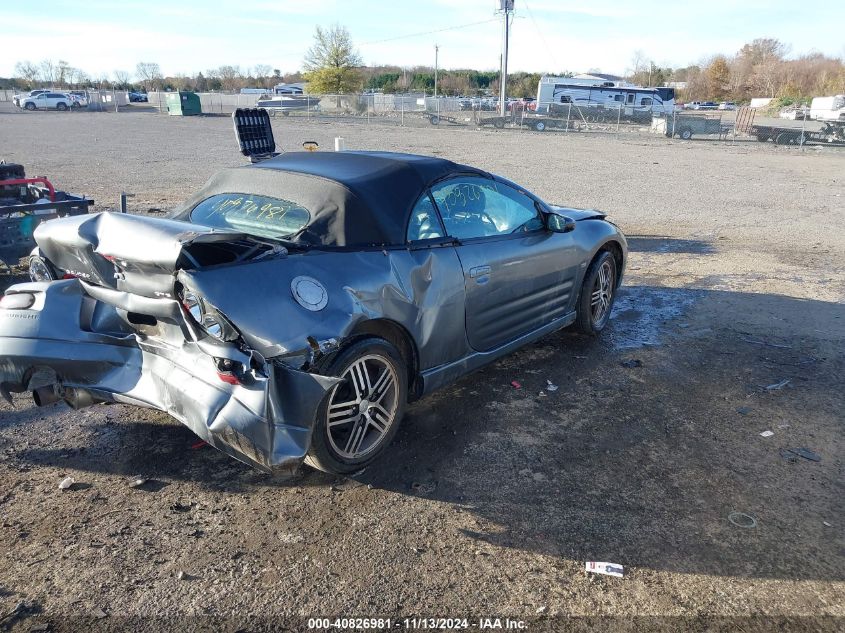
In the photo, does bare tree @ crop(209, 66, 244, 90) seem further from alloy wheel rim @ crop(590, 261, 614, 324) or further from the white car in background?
alloy wheel rim @ crop(590, 261, 614, 324)

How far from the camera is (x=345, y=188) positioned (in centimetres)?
369

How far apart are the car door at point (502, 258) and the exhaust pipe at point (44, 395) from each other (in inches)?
95.3

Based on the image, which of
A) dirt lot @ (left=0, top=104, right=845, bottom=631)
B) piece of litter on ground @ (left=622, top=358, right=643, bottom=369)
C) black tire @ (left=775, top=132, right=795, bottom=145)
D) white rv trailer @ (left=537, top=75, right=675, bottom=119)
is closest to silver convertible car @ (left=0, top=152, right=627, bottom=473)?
dirt lot @ (left=0, top=104, right=845, bottom=631)

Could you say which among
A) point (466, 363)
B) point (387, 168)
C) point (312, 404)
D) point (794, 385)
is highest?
point (387, 168)

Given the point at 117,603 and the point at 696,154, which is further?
the point at 696,154

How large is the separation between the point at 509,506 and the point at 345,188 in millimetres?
1968

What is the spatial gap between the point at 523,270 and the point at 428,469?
1.65m

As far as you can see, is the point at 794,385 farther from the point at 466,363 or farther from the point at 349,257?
the point at 349,257

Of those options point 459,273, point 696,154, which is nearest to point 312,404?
point 459,273

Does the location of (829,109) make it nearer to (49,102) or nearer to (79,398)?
(79,398)

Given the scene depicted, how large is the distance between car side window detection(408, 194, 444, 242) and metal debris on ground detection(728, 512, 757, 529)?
2.20m

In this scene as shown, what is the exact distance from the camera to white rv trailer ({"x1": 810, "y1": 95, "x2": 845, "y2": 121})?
1485 inches

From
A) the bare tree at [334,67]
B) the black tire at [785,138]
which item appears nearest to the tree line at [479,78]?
the bare tree at [334,67]

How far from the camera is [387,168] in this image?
13.2 ft
